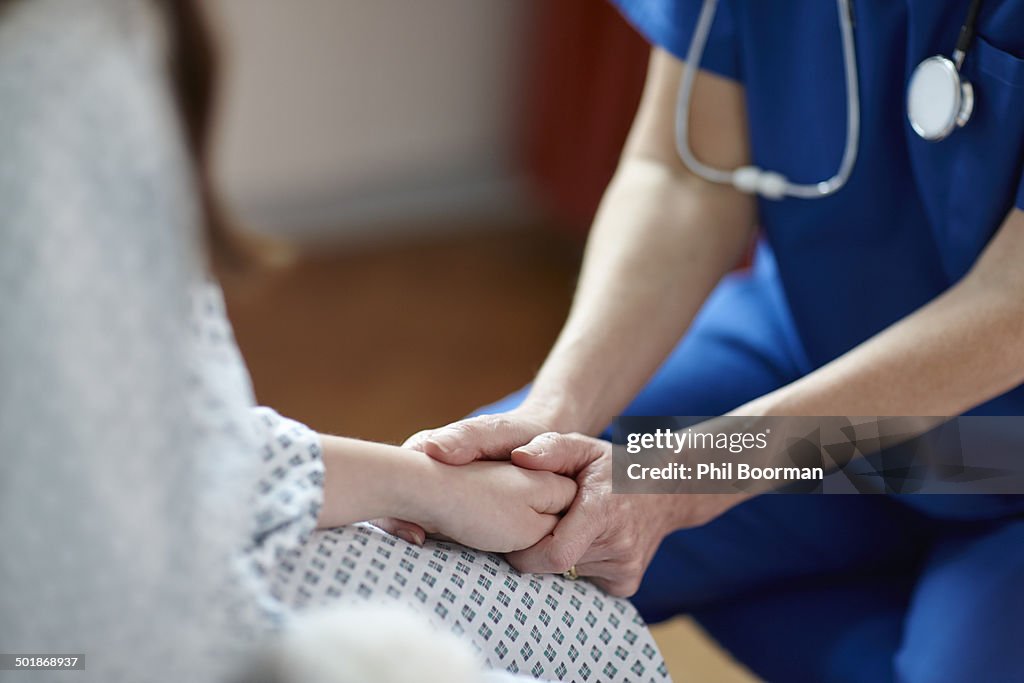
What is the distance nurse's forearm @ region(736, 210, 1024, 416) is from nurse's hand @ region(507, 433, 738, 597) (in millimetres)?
128

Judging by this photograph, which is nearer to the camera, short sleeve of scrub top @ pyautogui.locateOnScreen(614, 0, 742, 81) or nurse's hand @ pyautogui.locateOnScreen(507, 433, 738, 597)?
nurse's hand @ pyautogui.locateOnScreen(507, 433, 738, 597)

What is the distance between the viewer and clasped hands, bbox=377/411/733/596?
2.74ft

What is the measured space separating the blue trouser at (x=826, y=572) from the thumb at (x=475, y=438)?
0.54 ft

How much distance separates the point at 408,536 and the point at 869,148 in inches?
21.0

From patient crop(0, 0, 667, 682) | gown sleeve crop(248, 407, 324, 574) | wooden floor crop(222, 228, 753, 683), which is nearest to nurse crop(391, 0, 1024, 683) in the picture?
gown sleeve crop(248, 407, 324, 574)

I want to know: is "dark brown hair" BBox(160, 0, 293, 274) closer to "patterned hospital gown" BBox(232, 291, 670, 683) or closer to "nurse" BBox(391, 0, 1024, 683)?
"patterned hospital gown" BBox(232, 291, 670, 683)

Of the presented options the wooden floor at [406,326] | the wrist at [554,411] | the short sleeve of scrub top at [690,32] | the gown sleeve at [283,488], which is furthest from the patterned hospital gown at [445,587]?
the wooden floor at [406,326]

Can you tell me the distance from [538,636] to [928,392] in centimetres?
37

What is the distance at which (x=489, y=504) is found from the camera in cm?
84

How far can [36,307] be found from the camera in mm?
541

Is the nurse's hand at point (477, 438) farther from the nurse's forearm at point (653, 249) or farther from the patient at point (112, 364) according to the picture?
the patient at point (112, 364)

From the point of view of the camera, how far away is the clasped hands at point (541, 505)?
84cm

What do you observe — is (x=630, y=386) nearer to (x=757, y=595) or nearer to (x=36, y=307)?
(x=757, y=595)

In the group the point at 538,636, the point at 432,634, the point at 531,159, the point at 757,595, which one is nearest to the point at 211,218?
the point at 432,634
